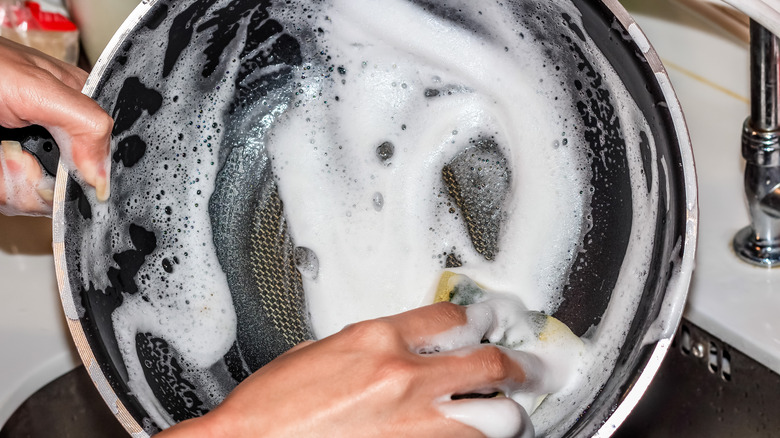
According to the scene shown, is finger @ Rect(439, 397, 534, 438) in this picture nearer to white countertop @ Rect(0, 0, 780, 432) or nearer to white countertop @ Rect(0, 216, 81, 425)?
white countertop @ Rect(0, 0, 780, 432)

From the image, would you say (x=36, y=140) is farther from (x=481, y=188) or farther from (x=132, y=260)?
(x=481, y=188)

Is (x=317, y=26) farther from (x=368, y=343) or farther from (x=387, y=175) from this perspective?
(x=368, y=343)

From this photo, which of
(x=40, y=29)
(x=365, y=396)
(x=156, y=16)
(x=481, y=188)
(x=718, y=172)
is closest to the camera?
(x=365, y=396)

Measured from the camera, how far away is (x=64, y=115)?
532mm

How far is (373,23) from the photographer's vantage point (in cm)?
66

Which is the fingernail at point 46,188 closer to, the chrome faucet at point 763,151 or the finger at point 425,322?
the finger at point 425,322

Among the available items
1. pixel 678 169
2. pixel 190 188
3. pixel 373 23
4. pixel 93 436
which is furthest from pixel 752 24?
pixel 93 436

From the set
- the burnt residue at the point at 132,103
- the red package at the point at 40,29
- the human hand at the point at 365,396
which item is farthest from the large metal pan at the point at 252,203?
the red package at the point at 40,29

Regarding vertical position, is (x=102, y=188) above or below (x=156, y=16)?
below

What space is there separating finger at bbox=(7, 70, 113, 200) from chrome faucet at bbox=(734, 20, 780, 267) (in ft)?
1.45

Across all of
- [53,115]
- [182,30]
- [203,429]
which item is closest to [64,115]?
[53,115]

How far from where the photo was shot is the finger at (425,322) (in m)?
0.49

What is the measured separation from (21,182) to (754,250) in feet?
A: 1.93

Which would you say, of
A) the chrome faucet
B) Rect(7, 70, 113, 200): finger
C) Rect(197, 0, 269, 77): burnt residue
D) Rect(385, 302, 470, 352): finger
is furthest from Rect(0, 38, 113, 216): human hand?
the chrome faucet
